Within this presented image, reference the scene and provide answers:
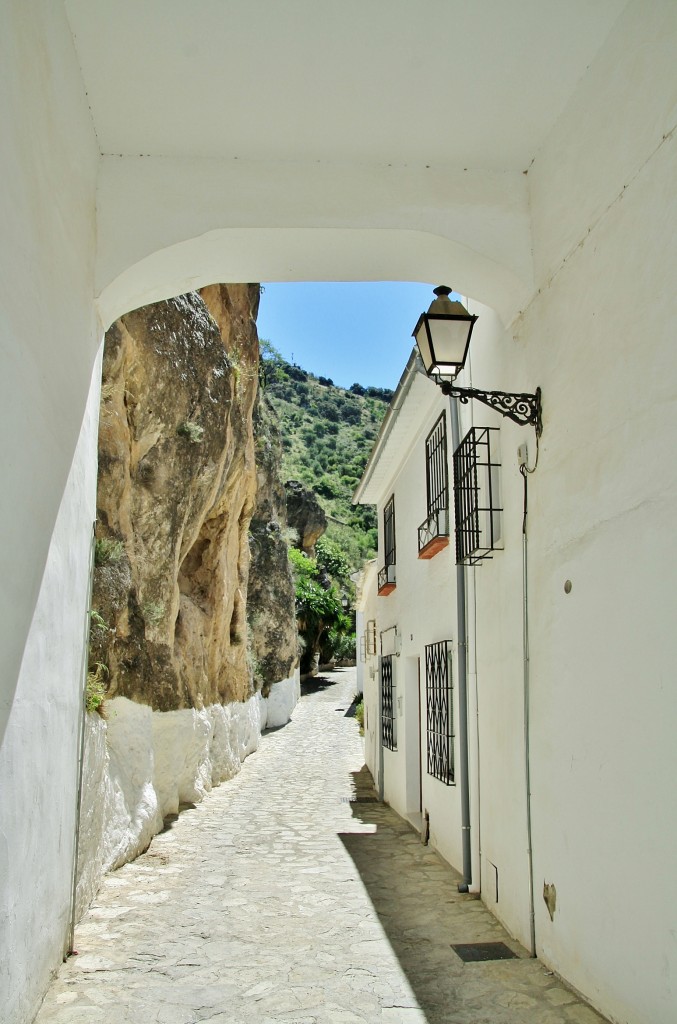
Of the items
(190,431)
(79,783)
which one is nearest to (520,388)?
(79,783)

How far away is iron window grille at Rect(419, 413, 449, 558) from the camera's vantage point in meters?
7.85

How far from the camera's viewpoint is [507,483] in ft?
17.7

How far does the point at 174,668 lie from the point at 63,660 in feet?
19.8

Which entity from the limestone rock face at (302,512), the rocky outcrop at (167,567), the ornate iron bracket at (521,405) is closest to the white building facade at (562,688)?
the ornate iron bracket at (521,405)

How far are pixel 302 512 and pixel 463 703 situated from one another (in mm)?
36240

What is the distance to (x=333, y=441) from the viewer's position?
284ft

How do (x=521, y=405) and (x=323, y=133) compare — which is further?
(x=521, y=405)

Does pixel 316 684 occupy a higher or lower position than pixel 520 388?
lower

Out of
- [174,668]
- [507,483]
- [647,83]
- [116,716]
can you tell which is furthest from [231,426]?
[647,83]

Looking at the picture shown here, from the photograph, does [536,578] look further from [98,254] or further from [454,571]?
[98,254]

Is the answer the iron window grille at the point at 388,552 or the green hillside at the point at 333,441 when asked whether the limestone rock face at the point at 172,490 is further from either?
the green hillside at the point at 333,441

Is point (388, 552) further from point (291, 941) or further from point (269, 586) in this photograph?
point (269, 586)

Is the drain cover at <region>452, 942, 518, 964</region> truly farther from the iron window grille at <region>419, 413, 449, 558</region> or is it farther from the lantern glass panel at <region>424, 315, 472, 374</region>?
the iron window grille at <region>419, 413, 449, 558</region>

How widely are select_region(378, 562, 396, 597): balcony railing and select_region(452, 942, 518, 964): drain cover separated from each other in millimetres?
6640
